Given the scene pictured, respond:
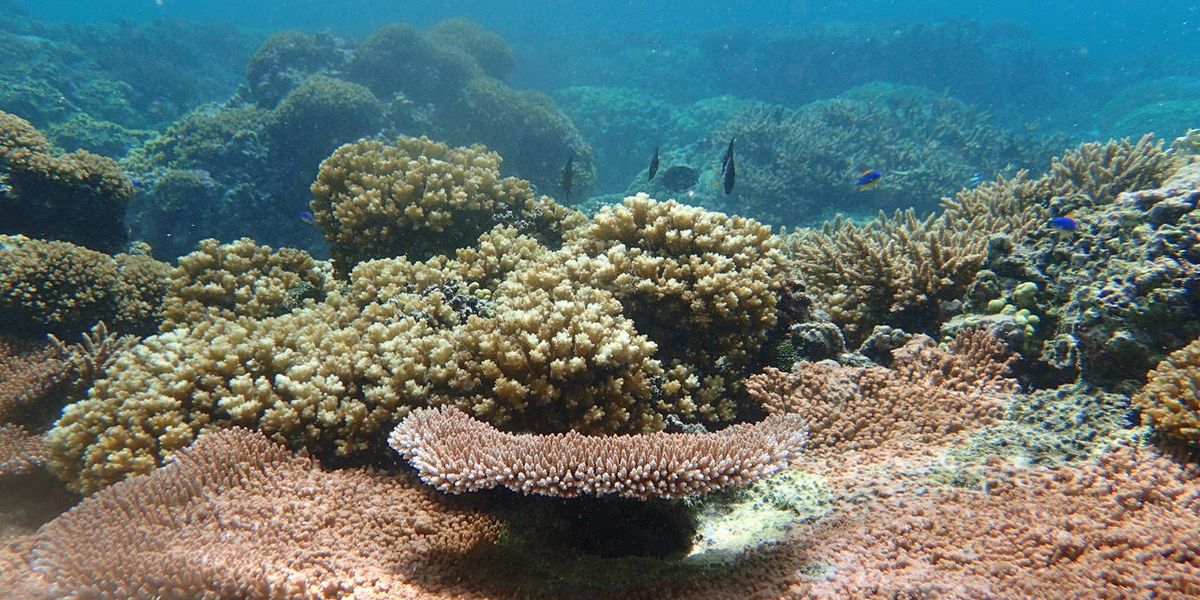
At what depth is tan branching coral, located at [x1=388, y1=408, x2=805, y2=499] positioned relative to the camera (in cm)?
239

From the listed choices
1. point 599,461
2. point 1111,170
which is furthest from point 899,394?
point 1111,170

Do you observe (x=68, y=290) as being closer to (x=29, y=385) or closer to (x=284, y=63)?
(x=29, y=385)

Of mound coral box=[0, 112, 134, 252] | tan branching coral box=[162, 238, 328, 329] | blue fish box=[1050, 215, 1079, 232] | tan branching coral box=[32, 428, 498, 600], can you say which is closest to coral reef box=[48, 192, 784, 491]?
tan branching coral box=[162, 238, 328, 329]

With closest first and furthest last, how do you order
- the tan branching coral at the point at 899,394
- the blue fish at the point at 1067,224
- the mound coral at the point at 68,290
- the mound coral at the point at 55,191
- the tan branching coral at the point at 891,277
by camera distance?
the tan branching coral at the point at 899,394, the blue fish at the point at 1067,224, the tan branching coral at the point at 891,277, the mound coral at the point at 68,290, the mound coral at the point at 55,191

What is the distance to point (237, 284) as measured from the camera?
513 cm

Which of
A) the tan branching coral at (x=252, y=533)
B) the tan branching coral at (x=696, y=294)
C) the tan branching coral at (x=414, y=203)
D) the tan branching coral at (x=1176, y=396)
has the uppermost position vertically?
Answer: the tan branching coral at (x=414, y=203)

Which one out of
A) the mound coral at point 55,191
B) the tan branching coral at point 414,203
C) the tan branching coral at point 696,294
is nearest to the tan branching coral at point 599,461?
the tan branching coral at point 696,294

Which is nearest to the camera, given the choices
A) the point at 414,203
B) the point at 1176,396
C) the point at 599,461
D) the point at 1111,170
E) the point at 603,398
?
the point at 599,461

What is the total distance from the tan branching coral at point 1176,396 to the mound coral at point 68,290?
823 cm

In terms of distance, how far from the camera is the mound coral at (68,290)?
5.43 meters

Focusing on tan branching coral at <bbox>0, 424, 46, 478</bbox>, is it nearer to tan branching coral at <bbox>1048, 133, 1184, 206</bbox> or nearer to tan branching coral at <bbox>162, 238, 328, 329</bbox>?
tan branching coral at <bbox>162, 238, 328, 329</bbox>

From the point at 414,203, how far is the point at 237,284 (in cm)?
175

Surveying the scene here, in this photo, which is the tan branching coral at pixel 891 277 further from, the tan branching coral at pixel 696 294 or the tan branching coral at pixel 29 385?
the tan branching coral at pixel 29 385

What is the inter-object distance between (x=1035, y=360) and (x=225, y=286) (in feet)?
21.3
